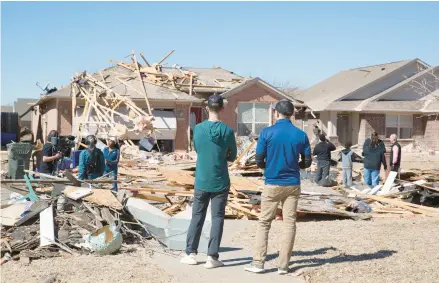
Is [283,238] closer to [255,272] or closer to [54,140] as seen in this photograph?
[255,272]

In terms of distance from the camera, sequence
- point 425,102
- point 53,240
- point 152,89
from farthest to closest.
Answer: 1. point 425,102
2. point 152,89
3. point 53,240

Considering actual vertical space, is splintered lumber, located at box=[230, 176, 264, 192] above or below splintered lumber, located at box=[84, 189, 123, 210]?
below

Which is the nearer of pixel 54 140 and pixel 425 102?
pixel 54 140

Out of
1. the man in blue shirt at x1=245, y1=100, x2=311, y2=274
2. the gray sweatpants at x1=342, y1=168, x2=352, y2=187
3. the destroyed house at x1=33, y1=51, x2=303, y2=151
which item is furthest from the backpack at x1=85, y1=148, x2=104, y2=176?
the destroyed house at x1=33, y1=51, x2=303, y2=151

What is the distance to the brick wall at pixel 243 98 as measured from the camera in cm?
3194

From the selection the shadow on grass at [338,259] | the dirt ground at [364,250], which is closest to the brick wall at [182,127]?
the dirt ground at [364,250]

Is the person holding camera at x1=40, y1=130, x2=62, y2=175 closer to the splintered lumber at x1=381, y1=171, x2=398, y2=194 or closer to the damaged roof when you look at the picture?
the splintered lumber at x1=381, y1=171, x2=398, y2=194

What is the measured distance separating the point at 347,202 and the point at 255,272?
5.49 metres

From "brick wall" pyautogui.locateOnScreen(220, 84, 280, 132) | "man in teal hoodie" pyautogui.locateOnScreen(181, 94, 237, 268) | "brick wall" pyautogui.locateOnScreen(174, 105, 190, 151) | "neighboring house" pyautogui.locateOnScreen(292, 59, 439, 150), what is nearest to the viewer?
"man in teal hoodie" pyautogui.locateOnScreen(181, 94, 237, 268)

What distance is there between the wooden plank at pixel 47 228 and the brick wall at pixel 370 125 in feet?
92.0

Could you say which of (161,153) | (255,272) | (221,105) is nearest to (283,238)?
(255,272)

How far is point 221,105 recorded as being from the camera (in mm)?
6648

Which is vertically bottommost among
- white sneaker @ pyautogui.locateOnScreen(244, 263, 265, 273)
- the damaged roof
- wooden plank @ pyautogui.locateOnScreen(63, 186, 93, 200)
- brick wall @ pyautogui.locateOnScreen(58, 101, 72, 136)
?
white sneaker @ pyautogui.locateOnScreen(244, 263, 265, 273)

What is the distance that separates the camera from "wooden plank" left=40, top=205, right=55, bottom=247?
714 centimetres
